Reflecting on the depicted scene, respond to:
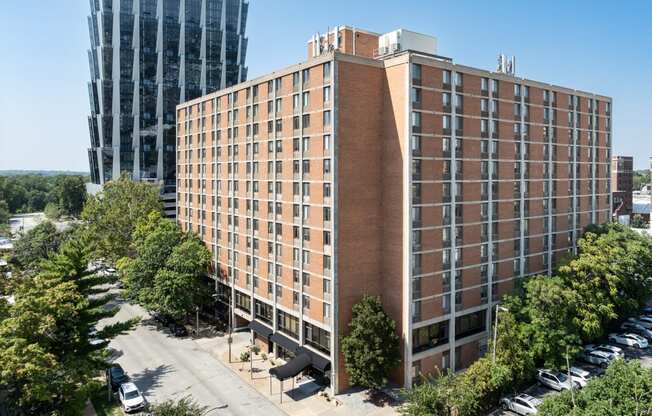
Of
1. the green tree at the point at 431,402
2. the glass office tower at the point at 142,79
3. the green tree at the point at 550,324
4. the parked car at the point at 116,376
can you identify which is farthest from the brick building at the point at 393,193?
the glass office tower at the point at 142,79

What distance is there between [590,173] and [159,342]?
192ft

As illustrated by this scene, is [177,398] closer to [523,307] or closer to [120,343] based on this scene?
[120,343]

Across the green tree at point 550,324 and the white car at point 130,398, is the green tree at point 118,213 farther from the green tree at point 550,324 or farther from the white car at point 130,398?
the green tree at point 550,324

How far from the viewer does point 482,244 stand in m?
44.8

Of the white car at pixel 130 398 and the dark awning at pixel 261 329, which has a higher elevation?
the dark awning at pixel 261 329

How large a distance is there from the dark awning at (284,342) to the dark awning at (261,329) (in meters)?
1.12

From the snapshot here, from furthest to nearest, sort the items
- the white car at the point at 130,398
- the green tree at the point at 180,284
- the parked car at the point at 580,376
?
the green tree at the point at 180,284 → the parked car at the point at 580,376 → the white car at the point at 130,398

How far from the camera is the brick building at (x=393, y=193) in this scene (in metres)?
39.0

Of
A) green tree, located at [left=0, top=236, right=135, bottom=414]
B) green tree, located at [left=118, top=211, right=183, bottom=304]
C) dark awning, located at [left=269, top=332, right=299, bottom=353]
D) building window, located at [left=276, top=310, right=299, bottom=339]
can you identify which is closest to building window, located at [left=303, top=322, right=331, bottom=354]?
dark awning, located at [left=269, top=332, right=299, bottom=353]

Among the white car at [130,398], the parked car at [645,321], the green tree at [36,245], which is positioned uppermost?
the green tree at [36,245]

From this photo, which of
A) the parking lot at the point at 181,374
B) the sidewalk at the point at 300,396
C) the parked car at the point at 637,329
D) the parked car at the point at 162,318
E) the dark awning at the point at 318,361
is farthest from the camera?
the parked car at the point at 162,318

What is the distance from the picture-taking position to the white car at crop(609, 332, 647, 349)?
48.4 metres

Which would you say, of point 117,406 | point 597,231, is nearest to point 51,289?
point 117,406

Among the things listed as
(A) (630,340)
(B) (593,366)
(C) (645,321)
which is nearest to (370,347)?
(B) (593,366)
